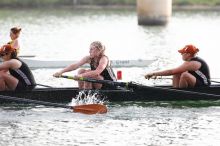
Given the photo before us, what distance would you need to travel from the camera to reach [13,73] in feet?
71.1

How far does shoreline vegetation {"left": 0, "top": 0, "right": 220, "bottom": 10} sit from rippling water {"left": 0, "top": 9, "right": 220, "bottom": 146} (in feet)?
17.8

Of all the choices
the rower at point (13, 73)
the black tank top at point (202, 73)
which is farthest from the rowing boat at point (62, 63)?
the black tank top at point (202, 73)

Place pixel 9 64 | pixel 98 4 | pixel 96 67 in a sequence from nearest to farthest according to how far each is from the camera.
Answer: pixel 9 64, pixel 96 67, pixel 98 4

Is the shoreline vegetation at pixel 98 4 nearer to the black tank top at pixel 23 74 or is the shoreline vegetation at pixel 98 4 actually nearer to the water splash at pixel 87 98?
the water splash at pixel 87 98

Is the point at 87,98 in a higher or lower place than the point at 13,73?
lower

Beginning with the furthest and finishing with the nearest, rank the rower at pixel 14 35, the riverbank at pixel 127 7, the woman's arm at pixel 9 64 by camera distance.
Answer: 1. the riverbank at pixel 127 7
2. the rower at pixel 14 35
3. the woman's arm at pixel 9 64

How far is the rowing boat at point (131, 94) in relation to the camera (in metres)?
21.6

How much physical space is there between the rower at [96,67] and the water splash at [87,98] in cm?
35

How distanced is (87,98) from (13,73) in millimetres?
1971

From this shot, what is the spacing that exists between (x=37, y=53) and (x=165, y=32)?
1439 cm

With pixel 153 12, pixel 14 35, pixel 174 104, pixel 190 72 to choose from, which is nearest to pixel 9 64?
pixel 174 104

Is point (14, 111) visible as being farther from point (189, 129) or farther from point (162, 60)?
point (162, 60)

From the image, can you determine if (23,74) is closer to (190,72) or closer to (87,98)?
(87,98)

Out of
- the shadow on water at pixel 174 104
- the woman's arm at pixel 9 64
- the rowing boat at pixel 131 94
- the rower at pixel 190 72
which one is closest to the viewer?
the woman's arm at pixel 9 64
